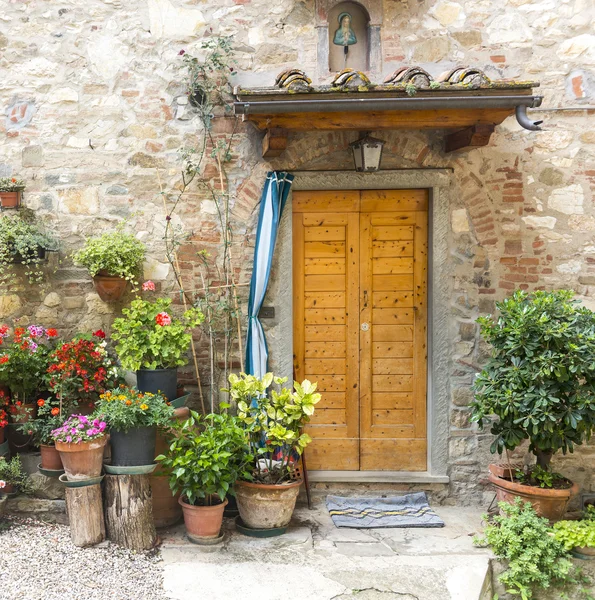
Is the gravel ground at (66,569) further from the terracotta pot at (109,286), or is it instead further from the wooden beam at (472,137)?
the wooden beam at (472,137)

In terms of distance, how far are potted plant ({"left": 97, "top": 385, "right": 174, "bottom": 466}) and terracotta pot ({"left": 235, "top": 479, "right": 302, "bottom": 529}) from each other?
673mm

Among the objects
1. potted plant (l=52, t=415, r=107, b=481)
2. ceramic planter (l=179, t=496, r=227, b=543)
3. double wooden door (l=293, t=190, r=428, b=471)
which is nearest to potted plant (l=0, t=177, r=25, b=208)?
potted plant (l=52, t=415, r=107, b=481)

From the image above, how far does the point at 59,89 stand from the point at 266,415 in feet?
9.86

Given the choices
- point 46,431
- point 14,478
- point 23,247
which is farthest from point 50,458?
point 23,247

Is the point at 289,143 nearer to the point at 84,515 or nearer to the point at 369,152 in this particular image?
the point at 369,152

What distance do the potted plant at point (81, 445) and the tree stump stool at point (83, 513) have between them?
0.21 feet

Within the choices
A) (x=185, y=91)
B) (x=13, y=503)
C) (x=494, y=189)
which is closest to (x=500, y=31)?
(x=494, y=189)

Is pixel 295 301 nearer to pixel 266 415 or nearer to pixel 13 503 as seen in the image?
pixel 266 415

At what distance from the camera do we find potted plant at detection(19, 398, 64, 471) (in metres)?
4.37

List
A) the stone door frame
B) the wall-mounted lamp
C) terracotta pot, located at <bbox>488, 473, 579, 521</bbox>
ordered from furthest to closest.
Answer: the stone door frame → the wall-mounted lamp → terracotta pot, located at <bbox>488, 473, 579, 521</bbox>

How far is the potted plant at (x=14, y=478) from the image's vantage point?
4355 millimetres

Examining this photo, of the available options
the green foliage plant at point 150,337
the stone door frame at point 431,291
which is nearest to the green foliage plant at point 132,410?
the green foliage plant at point 150,337

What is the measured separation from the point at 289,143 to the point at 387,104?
0.99 m

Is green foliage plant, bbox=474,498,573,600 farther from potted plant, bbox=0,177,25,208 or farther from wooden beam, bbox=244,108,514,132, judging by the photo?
potted plant, bbox=0,177,25,208
